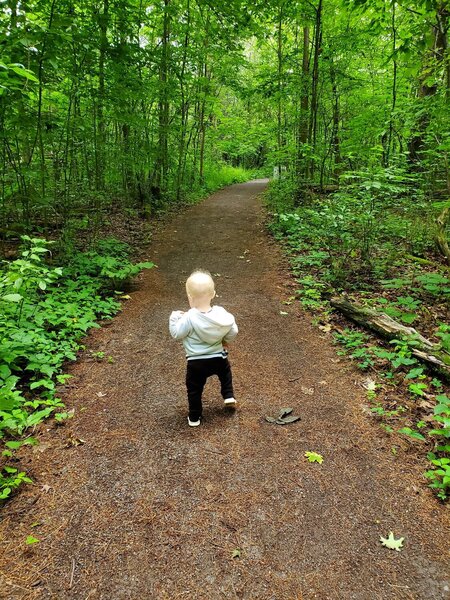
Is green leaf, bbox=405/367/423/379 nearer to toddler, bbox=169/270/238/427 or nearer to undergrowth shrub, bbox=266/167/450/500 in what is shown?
undergrowth shrub, bbox=266/167/450/500

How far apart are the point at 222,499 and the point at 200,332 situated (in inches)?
49.1

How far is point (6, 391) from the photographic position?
2988 millimetres

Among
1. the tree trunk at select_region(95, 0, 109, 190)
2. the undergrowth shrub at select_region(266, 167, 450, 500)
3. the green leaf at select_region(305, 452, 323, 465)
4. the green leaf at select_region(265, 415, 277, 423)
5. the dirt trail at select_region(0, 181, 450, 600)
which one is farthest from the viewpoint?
the tree trunk at select_region(95, 0, 109, 190)

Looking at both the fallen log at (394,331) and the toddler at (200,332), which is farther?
the fallen log at (394,331)

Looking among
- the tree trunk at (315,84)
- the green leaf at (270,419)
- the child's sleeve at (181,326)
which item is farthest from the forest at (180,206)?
the child's sleeve at (181,326)

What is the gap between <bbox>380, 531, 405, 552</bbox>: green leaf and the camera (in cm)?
221

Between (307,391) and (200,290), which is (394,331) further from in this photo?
(200,290)

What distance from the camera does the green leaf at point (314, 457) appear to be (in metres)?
2.90

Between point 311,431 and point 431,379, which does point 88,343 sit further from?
point 431,379

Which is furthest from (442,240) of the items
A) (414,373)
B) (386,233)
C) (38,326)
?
(38,326)

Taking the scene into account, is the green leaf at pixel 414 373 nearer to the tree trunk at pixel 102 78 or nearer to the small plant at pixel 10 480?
the small plant at pixel 10 480

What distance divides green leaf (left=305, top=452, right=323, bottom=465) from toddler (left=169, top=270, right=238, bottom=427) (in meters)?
0.97

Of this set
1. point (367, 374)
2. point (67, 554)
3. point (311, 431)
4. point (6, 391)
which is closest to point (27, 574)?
point (67, 554)

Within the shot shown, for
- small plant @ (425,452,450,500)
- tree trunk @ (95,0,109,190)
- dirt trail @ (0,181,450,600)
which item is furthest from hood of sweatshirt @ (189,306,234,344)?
tree trunk @ (95,0,109,190)
